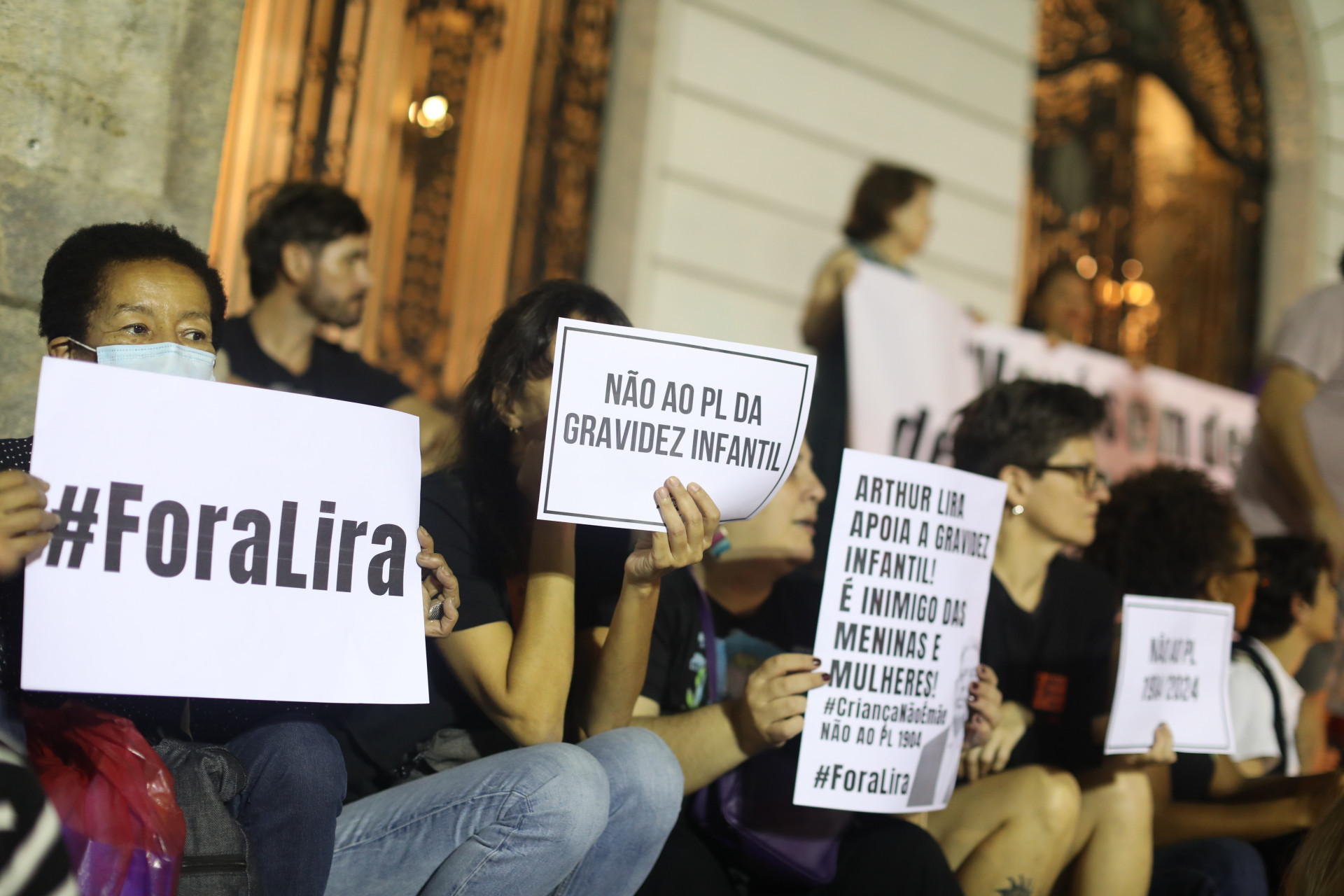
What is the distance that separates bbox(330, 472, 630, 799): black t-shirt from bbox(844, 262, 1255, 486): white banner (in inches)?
102

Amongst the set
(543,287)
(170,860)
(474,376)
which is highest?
(543,287)

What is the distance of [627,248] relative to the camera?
5496 millimetres

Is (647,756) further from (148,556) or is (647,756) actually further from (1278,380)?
(1278,380)

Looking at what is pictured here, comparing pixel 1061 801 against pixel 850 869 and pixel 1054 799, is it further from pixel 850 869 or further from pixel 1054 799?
pixel 850 869

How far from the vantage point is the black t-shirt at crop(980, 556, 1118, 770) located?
3148 millimetres

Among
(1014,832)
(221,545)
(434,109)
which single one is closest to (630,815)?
(221,545)

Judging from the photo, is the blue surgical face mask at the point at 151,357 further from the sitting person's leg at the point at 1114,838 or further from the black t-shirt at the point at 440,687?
the sitting person's leg at the point at 1114,838

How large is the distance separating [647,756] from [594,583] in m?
0.47

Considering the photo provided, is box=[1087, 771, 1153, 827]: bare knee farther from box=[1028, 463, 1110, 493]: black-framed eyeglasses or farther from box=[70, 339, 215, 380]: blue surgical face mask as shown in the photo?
A: box=[70, 339, 215, 380]: blue surgical face mask

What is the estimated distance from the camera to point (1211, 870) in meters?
3.08

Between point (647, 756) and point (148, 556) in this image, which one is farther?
point (647, 756)

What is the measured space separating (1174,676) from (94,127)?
2935 millimetres

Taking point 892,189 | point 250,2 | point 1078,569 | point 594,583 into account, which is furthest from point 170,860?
point 892,189

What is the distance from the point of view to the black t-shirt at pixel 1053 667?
3.15 meters
